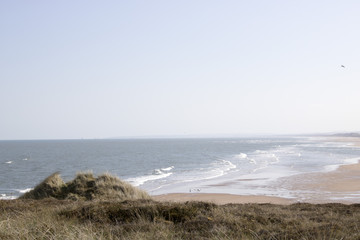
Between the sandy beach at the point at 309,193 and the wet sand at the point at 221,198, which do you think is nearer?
A: the wet sand at the point at 221,198

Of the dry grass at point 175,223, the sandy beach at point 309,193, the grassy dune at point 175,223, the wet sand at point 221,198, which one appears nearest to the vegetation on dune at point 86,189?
the sandy beach at point 309,193

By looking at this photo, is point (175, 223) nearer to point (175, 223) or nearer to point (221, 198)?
point (175, 223)

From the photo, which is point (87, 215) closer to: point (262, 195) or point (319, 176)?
point (262, 195)

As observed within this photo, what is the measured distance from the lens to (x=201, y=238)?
6.68 m

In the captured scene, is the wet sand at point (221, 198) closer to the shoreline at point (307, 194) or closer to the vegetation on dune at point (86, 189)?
the shoreline at point (307, 194)

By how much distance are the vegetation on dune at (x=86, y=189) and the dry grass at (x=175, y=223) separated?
5982 millimetres

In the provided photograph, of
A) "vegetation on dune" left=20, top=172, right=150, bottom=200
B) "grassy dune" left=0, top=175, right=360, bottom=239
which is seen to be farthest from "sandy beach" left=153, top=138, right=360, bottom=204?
"grassy dune" left=0, top=175, right=360, bottom=239

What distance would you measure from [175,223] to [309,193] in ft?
59.7

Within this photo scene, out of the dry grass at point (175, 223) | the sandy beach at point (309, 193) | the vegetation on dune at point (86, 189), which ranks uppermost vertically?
the dry grass at point (175, 223)

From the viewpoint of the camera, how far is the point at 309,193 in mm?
24766

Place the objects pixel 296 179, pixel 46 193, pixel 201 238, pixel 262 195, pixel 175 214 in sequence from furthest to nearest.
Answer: pixel 296 179 < pixel 262 195 < pixel 46 193 < pixel 175 214 < pixel 201 238

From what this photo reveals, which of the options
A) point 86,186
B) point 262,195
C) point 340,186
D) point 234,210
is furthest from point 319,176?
point 234,210

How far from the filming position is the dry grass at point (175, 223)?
6746 mm

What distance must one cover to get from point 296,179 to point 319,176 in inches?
122
